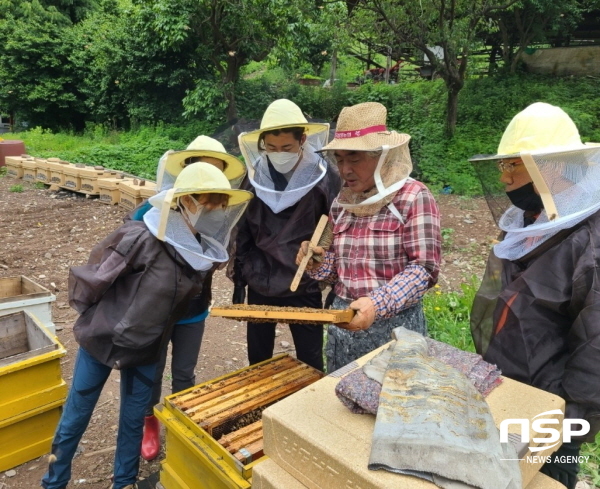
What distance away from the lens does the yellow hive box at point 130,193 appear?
312 inches

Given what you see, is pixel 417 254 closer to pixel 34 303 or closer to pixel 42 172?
pixel 34 303

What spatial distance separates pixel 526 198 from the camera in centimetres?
165

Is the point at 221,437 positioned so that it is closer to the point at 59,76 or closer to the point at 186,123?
the point at 186,123

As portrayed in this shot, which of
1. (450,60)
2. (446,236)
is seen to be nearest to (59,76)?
(450,60)

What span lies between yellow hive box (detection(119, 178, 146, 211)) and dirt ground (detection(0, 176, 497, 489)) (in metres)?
0.18

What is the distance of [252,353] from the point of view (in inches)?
116

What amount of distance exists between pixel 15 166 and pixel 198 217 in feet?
34.9

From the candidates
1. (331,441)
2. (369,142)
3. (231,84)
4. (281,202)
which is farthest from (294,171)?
(231,84)

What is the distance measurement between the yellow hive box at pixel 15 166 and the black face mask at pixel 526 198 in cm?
1145

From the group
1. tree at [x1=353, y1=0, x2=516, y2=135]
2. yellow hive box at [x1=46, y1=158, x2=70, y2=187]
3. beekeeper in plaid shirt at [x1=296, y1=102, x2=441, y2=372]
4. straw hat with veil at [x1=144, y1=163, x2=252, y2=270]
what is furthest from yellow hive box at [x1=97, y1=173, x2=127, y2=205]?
beekeeper in plaid shirt at [x1=296, y1=102, x2=441, y2=372]

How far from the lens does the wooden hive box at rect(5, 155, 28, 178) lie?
10695mm

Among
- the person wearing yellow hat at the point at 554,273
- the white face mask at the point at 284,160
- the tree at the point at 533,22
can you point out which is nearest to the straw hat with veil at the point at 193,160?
the white face mask at the point at 284,160

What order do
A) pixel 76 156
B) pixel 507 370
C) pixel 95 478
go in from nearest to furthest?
pixel 507 370, pixel 95 478, pixel 76 156

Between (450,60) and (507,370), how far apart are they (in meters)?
10.3
